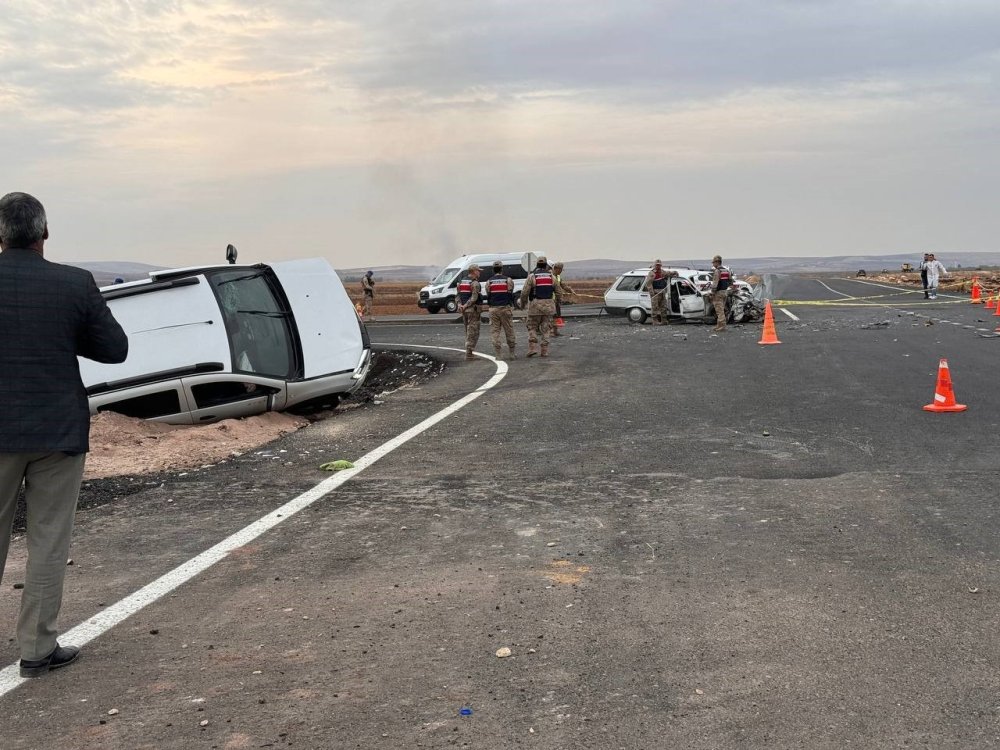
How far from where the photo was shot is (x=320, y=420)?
40.5 feet

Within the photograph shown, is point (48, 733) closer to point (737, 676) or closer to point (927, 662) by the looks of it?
point (737, 676)

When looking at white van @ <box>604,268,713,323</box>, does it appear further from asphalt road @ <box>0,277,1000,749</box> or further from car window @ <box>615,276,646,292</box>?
asphalt road @ <box>0,277,1000,749</box>

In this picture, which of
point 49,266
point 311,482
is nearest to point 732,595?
point 49,266

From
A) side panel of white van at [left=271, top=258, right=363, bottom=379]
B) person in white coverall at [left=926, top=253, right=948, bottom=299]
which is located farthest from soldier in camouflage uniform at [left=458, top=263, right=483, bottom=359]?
person in white coverall at [left=926, top=253, right=948, bottom=299]

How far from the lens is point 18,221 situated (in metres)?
4.26

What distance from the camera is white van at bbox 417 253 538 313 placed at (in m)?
40.3

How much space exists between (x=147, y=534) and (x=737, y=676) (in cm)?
409

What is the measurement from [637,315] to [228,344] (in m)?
21.1

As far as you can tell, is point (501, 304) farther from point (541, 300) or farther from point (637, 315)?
point (637, 315)

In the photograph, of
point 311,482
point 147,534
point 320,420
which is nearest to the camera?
point 147,534

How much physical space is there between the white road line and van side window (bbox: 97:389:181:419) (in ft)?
8.13

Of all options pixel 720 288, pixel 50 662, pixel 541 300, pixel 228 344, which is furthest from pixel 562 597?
pixel 720 288

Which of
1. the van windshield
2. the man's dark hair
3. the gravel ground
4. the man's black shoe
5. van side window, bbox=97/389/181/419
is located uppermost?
the man's dark hair

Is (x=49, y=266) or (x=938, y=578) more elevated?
(x=49, y=266)
